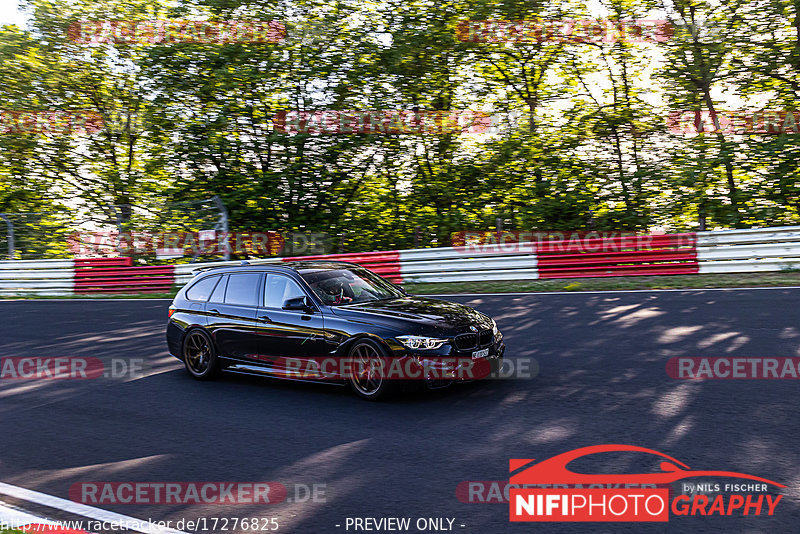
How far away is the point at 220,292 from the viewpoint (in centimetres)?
957

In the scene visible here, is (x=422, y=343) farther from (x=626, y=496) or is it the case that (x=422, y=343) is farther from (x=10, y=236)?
(x=10, y=236)

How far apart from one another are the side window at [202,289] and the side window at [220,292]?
11cm


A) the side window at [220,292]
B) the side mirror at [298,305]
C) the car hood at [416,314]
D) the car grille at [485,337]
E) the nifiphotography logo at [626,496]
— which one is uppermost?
the side window at [220,292]

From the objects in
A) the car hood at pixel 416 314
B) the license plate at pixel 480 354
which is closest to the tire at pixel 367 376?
the car hood at pixel 416 314

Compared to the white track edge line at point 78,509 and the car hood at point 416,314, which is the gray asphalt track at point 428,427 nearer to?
the white track edge line at point 78,509

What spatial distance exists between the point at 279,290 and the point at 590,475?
4.80 metres

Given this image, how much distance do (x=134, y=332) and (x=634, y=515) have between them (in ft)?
35.3

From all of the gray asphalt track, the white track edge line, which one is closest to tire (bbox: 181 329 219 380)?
the gray asphalt track

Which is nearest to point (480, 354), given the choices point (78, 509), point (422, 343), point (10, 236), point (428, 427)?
point (422, 343)

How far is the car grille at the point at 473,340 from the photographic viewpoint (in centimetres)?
749

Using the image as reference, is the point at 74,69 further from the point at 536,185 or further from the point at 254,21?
the point at 536,185

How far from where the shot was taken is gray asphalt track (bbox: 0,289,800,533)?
4949 millimetres

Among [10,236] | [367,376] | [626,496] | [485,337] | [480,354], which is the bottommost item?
[626,496]

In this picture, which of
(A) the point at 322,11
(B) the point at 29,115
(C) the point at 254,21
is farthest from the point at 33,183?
(A) the point at 322,11
